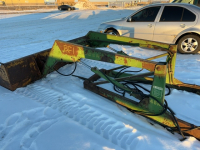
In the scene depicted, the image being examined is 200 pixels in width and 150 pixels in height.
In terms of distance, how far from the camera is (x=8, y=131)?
2555 mm

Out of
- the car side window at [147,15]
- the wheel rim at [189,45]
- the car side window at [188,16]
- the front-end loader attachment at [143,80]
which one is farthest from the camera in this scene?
the car side window at [147,15]

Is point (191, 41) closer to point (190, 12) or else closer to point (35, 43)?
point (190, 12)

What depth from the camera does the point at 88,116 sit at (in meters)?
2.85

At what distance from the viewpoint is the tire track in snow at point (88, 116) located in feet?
7.91

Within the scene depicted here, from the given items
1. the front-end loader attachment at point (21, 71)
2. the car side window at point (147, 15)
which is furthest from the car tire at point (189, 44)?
the front-end loader attachment at point (21, 71)

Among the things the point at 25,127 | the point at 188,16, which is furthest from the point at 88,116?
the point at 188,16

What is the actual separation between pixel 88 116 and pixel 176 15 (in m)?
5.30

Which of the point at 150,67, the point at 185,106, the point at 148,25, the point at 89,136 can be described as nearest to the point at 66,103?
the point at 89,136

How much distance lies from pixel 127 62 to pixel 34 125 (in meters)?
1.94

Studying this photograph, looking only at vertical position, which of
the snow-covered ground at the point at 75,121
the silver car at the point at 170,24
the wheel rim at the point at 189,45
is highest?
the silver car at the point at 170,24

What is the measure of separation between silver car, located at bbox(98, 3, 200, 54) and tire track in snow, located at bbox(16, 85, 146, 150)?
4514mm

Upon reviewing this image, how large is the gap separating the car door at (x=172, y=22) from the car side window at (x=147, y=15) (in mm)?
302

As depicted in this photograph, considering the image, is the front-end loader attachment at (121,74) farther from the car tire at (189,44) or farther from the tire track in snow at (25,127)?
the car tire at (189,44)

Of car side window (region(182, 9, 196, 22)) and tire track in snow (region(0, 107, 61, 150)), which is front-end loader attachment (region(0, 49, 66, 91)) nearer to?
tire track in snow (region(0, 107, 61, 150))
